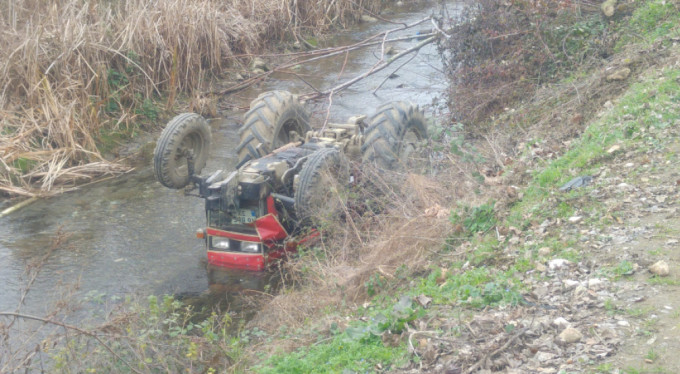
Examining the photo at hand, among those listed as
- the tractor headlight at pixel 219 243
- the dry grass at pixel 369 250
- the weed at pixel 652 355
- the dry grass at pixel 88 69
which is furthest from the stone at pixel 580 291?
the dry grass at pixel 88 69

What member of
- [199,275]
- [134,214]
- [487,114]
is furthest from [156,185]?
[487,114]

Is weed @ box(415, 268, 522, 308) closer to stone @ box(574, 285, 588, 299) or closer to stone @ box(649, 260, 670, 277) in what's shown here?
stone @ box(574, 285, 588, 299)

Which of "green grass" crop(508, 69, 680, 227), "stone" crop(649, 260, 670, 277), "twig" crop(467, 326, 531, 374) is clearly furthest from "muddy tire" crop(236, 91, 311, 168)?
"stone" crop(649, 260, 670, 277)

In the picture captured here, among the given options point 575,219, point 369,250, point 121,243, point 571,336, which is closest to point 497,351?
point 571,336

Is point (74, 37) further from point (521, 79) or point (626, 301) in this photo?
point (626, 301)

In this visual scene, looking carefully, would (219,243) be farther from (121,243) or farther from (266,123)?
Result: (121,243)

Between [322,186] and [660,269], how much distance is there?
3.57 m

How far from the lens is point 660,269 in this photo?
474cm

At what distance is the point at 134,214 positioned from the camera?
410 inches

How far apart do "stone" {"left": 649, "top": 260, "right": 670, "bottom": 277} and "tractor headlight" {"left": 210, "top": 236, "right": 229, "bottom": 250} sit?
4694 mm

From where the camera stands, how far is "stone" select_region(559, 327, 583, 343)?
4.26m

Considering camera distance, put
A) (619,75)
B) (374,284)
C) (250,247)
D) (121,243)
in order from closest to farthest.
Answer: (374,284)
(250,247)
(121,243)
(619,75)

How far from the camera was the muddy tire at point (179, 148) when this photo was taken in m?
7.81

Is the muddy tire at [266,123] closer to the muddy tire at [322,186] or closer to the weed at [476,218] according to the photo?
the muddy tire at [322,186]
